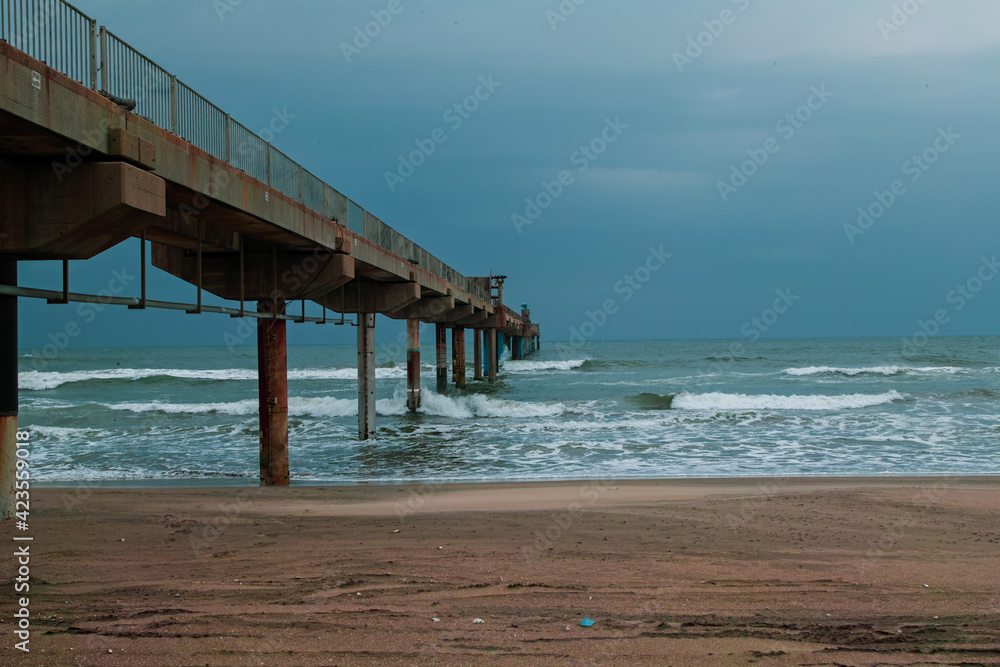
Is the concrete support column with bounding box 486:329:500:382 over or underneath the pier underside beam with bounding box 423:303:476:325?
underneath

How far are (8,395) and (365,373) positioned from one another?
38.3 feet

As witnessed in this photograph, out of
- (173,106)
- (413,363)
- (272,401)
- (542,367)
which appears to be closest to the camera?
(173,106)

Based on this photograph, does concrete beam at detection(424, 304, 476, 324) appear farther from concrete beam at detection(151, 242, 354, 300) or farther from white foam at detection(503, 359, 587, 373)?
white foam at detection(503, 359, 587, 373)

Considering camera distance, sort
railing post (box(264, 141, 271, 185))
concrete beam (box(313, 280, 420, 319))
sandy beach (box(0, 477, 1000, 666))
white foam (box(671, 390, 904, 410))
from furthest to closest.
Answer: white foam (box(671, 390, 904, 410))
concrete beam (box(313, 280, 420, 319))
railing post (box(264, 141, 271, 185))
sandy beach (box(0, 477, 1000, 666))

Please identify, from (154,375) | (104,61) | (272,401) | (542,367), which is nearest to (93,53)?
(104,61)

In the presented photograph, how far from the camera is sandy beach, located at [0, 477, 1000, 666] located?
4711 millimetres

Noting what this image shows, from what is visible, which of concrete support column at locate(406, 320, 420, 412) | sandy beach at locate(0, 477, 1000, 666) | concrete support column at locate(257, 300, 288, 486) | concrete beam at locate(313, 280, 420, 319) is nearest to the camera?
sandy beach at locate(0, 477, 1000, 666)

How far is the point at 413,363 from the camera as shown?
94.2 ft

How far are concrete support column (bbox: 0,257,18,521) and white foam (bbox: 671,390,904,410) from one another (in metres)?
26.6

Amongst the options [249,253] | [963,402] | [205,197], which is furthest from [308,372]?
[205,197]

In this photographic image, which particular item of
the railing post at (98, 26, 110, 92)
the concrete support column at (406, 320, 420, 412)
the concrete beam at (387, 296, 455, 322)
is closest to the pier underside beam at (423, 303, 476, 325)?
the concrete support column at (406, 320, 420, 412)

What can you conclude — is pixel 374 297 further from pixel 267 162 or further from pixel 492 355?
pixel 492 355

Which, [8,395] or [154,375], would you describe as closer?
[8,395]

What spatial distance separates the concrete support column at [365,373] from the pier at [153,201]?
3679 millimetres
